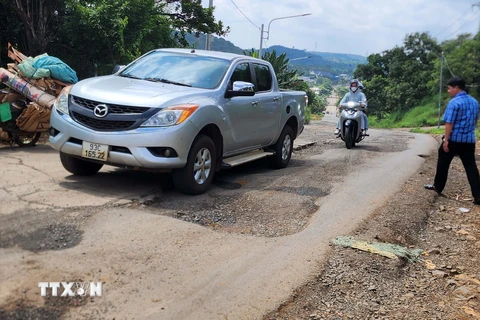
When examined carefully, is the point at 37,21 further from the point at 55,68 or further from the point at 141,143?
the point at 141,143

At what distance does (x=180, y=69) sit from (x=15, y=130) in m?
3.39

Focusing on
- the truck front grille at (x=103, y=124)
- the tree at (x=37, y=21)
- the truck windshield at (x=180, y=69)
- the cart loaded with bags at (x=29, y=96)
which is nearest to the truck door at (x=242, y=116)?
the truck windshield at (x=180, y=69)

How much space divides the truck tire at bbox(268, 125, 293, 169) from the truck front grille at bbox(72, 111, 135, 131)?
141 inches

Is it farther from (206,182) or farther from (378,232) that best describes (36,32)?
(378,232)

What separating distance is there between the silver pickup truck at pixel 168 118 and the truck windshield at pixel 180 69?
1 centimetres

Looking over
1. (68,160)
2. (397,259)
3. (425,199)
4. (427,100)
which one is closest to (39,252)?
(68,160)

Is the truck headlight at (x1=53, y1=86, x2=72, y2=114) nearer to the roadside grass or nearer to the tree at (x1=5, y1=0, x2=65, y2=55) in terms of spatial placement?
the tree at (x1=5, y1=0, x2=65, y2=55)

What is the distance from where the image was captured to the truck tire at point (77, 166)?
6.30 meters

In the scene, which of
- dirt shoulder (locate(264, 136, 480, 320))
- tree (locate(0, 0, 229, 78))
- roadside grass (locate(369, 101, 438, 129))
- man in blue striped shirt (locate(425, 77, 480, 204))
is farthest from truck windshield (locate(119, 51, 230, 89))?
roadside grass (locate(369, 101, 438, 129))

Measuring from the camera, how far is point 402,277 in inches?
167

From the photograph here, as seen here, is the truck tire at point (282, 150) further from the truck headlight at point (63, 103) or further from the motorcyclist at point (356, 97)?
the motorcyclist at point (356, 97)

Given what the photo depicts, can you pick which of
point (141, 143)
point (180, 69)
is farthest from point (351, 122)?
point (141, 143)

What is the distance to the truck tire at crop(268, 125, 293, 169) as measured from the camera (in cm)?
870

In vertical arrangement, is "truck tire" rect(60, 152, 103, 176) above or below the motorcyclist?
below
